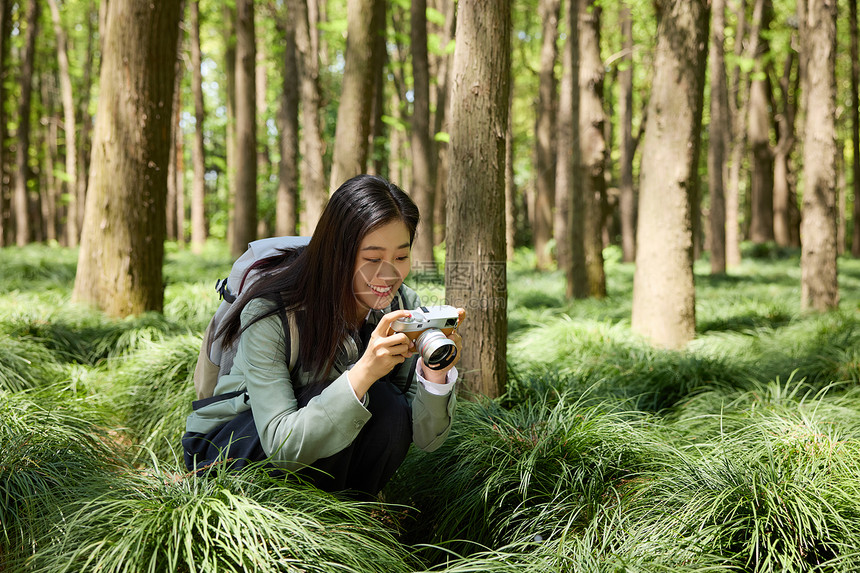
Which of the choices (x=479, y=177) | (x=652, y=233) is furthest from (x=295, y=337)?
(x=652, y=233)

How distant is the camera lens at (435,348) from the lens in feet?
6.73

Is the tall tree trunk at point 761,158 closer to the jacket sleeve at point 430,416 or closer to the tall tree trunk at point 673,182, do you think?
the tall tree trunk at point 673,182

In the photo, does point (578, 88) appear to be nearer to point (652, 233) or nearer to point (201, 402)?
point (652, 233)

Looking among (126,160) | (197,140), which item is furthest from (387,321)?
(197,140)

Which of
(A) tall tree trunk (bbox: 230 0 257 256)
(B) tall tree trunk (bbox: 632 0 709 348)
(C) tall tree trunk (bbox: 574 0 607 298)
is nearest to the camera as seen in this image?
(B) tall tree trunk (bbox: 632 0 709 348)

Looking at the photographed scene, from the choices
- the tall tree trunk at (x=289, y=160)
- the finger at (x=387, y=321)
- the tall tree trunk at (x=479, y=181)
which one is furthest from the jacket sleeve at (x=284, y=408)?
the tall tree trunk at (x=289, y=160)

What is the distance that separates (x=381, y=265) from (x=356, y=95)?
499cm

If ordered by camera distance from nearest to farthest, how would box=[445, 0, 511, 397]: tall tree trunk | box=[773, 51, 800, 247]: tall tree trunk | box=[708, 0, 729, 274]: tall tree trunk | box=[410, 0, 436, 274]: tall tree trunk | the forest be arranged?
the forest, box=[445, 0, 511, 397]: tall tree trunk, box=[410, 0, 436, 274]: tall tree trunk, box=[708, 0, 729, 274]: tall tree trunk, box=[773, 51, 800, 247]: tall tree trunk

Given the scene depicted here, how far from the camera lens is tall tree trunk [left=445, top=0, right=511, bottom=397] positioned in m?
3.44

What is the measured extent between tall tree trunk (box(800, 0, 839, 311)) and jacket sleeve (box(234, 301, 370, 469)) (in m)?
6.62

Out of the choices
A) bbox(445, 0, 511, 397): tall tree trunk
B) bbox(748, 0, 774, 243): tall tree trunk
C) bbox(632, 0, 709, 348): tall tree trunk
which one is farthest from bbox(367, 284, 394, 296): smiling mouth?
bbox(748, 0, 774, 243): tall tree trunk

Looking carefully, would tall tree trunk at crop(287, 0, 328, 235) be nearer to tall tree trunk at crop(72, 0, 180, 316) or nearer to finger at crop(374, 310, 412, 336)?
tall tree trunk at crop(72, 0, 180, 316)

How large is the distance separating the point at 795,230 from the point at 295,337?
2054cm

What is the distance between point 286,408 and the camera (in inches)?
85.7
